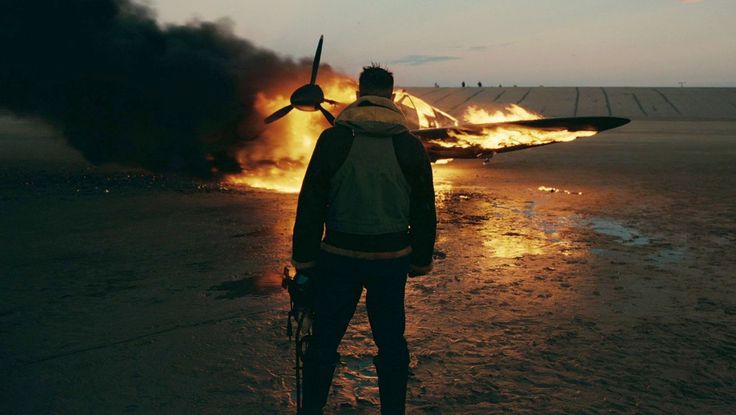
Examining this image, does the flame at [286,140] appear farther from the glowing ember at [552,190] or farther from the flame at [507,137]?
the glowing ember at [552,190]

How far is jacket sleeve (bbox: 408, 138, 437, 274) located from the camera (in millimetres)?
3586

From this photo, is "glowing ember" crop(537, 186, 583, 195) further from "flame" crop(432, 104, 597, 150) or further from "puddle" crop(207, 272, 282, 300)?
"puddle" crop(207, 272, 282, 300)

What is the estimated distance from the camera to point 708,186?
16.0 meters

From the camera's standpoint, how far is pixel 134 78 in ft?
50.1

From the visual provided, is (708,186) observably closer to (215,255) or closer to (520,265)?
(520,265)

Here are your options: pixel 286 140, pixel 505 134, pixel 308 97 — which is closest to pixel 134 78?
pixel 286 140

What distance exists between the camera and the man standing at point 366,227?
3.46m

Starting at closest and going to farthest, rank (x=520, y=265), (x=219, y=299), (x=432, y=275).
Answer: (x=219, y=299) → (x=432, y=275) → (x=520, y=265)

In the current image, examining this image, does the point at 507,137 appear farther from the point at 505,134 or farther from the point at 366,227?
the point at 366,227

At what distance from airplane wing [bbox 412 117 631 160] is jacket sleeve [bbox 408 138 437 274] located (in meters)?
9.58

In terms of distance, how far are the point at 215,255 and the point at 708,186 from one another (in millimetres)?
14345

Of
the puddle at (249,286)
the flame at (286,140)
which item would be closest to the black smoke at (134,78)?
the flame at (286,140)

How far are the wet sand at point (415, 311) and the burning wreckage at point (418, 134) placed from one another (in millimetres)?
1861

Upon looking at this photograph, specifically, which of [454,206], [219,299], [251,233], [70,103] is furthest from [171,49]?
[219,299]
